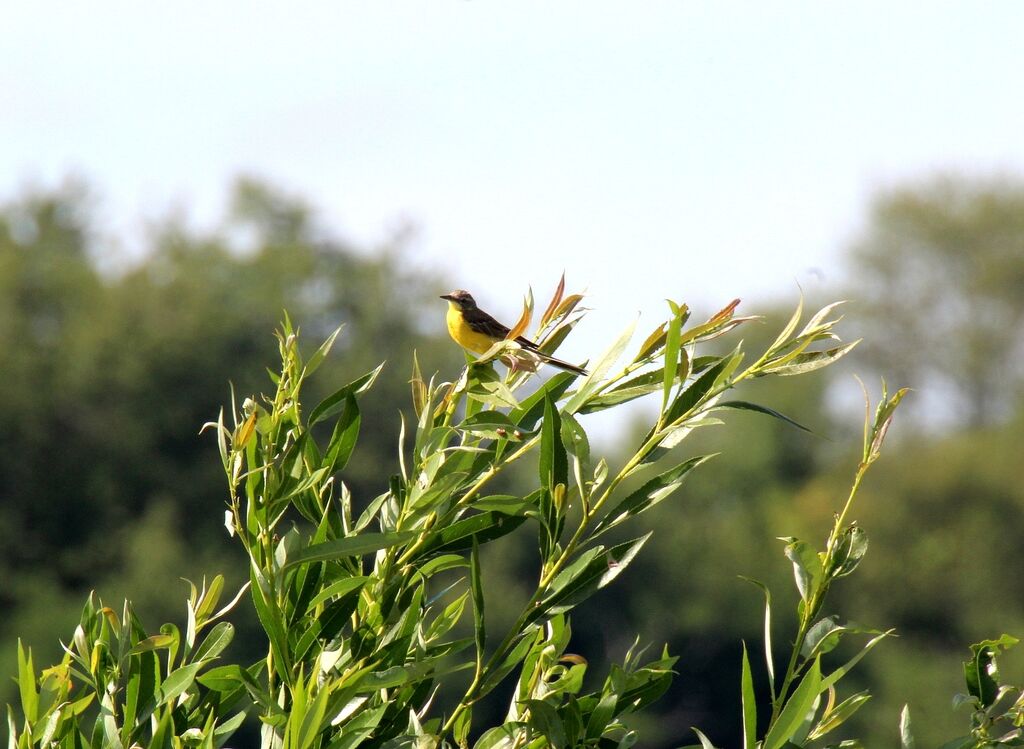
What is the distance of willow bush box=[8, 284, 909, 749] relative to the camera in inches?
114

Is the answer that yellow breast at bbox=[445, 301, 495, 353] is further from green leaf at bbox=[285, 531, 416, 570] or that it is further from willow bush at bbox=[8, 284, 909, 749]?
green leaf at bbox=[285, 531, 416, 570]

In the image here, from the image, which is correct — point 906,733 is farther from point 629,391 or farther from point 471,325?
point 471,325

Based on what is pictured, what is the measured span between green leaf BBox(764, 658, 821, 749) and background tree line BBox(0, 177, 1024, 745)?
44909 mm

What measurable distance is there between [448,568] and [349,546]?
0.30 m

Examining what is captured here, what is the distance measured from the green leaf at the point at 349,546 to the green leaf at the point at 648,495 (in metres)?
0.41

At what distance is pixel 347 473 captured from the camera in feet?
164

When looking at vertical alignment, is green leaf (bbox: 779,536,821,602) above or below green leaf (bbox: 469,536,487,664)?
above

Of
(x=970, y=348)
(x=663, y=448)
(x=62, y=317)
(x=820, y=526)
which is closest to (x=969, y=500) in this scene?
(x=820, y=526)

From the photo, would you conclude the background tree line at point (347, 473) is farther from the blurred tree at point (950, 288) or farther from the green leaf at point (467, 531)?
the green leaf at point (467, 531)

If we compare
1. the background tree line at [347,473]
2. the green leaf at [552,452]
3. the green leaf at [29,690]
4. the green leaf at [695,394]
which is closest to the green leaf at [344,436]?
the green leaf at [552,452]

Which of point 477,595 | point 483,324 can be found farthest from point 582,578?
point 483,324

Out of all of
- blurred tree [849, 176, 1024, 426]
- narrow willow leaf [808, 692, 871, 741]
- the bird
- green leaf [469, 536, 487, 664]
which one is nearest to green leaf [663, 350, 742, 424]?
green leaf [469, 536, 487, 664]

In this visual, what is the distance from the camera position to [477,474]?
3.02m

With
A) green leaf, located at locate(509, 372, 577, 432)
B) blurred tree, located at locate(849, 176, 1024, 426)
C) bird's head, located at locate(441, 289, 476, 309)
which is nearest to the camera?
green leaf, located at locate(509, 372, 577, 432)
